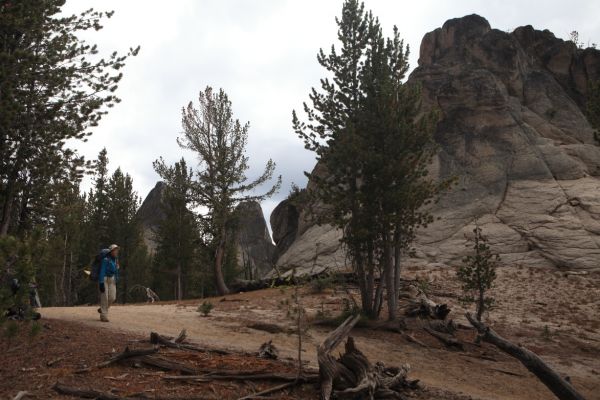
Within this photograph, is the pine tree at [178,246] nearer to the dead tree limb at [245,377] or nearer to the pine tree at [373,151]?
the pine tree at [373,151]

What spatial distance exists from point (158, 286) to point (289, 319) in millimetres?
28255

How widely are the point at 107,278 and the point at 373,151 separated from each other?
303 inches

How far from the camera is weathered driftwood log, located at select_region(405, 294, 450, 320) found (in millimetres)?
14773

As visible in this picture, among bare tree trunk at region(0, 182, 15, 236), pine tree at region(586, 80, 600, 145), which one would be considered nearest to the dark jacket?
bare tree trunk at region(0, 182, 15, 236)

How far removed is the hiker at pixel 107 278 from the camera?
1113 cm

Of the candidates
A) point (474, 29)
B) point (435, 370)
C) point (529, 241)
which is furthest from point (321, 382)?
point (474, 29)

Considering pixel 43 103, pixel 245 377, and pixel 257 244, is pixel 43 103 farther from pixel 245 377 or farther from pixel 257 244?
pixel 257 244

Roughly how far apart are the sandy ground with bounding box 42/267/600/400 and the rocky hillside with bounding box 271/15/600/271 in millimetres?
3689

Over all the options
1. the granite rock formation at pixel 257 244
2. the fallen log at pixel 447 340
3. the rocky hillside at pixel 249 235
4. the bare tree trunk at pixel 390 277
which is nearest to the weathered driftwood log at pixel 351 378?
the fallen log at pixel 447 340

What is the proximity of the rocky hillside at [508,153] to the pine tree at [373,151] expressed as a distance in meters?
7.40

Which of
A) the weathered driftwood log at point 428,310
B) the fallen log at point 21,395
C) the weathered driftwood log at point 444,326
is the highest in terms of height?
the fallen log at point 21,395

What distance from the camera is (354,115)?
14.8 meters

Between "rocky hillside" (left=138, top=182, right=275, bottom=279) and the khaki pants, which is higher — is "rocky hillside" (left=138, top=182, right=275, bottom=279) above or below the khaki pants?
above

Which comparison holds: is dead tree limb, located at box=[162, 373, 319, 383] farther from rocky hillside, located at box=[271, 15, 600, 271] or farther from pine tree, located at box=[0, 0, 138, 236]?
rocky hillside, located at box=[271, 15, 600, 271]
